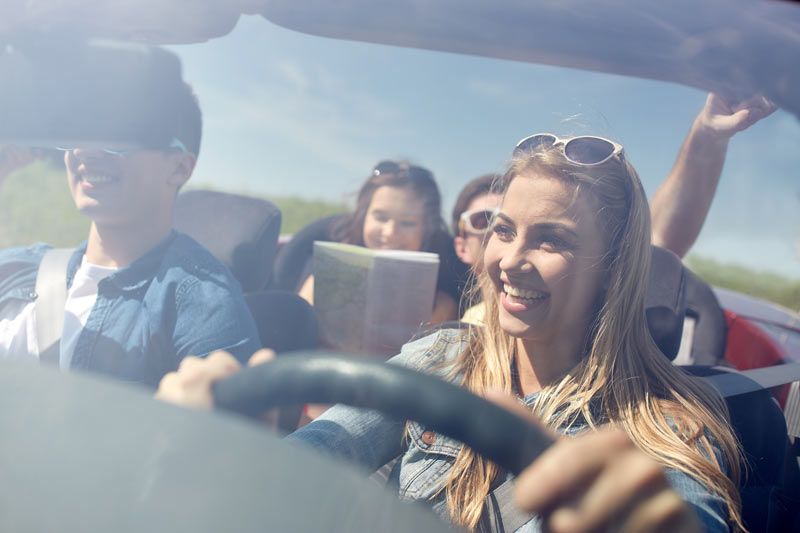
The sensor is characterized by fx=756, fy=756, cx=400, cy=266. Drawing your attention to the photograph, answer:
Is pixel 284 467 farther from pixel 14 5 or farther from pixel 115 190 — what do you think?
pixel 14 5

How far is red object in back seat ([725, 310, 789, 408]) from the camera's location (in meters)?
2.24

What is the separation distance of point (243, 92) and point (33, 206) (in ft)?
1.35

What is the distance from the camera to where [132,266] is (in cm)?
128

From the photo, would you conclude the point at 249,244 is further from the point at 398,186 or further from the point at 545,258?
the point at 545,258

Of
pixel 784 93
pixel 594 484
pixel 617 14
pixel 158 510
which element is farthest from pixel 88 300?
pixel 784 93

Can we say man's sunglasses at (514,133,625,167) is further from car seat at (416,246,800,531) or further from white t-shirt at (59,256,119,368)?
white t-shirt at (59,256,119,368)

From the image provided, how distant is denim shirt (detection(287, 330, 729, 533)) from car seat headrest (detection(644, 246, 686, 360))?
0.93ft

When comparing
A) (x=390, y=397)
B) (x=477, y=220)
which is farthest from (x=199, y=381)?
(x=477, y=220)

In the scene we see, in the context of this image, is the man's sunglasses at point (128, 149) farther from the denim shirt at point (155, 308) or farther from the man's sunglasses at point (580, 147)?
the man's sunglasses at point (580, 147)

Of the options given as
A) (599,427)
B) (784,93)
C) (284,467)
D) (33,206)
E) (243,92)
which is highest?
(784,93)

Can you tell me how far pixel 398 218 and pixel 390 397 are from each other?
0.84 m

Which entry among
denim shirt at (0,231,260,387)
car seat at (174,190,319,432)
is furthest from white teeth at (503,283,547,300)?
denim shirt at (0,231,260,387)

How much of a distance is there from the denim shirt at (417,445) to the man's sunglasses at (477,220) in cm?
22

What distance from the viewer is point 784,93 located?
1.32 metres
